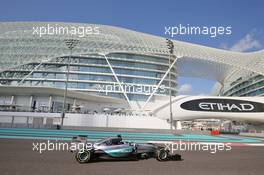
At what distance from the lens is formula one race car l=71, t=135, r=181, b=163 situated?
10.5m

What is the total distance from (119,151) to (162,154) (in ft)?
7.52

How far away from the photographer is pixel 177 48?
2645 inches

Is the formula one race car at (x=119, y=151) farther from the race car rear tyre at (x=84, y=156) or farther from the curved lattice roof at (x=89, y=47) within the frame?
the curved lattice roof at (x=89, y=47)

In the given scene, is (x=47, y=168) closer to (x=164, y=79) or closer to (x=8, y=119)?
(x=8, y=119)

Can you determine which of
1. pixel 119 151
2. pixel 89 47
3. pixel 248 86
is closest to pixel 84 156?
pixel 119 151

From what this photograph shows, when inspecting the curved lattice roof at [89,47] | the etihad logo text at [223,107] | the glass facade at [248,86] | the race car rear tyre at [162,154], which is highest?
the curved lattice roof at [89,47]

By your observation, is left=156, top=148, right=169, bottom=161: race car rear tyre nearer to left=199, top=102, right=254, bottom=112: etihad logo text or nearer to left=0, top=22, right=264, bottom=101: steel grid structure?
left=199, top=102, right=254, bottom=112: etihad logo text

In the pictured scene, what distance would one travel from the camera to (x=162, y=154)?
11.8 meters

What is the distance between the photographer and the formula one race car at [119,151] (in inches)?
414

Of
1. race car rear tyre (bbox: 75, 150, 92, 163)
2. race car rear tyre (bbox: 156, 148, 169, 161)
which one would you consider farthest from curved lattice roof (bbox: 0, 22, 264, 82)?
race car rear tyre (bbox: 75, 150, 92, 163)

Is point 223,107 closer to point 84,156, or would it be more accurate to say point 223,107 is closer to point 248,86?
point 248,86

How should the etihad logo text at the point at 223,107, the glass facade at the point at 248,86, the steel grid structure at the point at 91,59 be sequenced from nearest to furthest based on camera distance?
the etihad logo text at the point at 223,107 < the steel grid structure at the point at 91,59 < the glass facade at the point at 248,86

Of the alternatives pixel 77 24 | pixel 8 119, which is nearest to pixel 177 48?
pixel 77 24

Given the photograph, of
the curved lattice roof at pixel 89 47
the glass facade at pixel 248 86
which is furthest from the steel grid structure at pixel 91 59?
the glass facade at pixel 248 86
